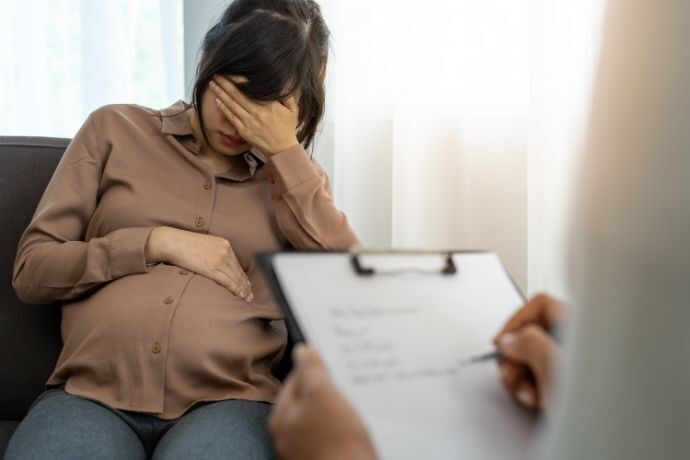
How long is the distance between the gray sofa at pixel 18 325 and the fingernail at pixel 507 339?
2.84 ft

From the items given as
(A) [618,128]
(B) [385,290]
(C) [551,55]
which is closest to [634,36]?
(A) [618,128]

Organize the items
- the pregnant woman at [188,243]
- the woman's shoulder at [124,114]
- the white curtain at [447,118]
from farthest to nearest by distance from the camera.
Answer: the white curtain at [447,118]
the woman's shoulder at [124,114]
the pregnant woman at [188,243]

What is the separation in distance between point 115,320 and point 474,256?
54 cm

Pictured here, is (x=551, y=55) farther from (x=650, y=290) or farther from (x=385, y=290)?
(x=650, y=290)

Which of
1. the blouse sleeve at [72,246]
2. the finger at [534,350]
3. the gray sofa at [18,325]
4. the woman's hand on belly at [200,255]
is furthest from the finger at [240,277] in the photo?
the finger at [534,350]

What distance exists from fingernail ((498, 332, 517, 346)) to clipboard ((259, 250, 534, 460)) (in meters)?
0.02

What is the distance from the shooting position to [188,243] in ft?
3.84

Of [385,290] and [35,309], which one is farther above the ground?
[385,290]

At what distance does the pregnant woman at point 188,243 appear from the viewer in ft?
3.44

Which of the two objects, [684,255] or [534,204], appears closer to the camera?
[684,255]

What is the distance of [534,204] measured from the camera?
146 cm

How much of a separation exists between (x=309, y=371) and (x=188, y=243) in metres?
0.63

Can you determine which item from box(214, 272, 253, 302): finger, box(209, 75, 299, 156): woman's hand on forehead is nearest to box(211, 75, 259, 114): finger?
box(209, 75, 299, 156): woman's hand on forehead

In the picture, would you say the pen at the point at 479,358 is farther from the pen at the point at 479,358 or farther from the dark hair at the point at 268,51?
the dark hair at the point at 268,51
